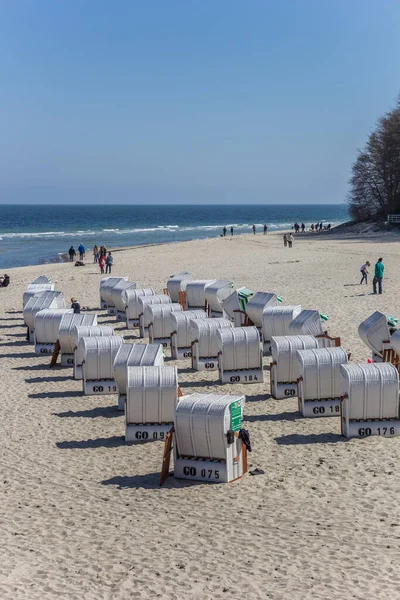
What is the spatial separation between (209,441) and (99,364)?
639cm

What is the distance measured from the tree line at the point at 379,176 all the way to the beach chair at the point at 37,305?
5306 centimetres

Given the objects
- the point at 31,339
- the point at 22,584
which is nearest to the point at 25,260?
the point at 31,339

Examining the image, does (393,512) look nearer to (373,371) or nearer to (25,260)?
(373,371)

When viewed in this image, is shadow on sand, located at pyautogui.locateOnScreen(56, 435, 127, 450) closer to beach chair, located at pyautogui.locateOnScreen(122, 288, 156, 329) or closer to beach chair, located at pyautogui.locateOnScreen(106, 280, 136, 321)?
beach chair, located at pyautogui.locateOnScreen(122, 288, 156, 329)

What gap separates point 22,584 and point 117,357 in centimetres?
784

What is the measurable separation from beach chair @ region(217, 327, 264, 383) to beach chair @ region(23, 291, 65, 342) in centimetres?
903

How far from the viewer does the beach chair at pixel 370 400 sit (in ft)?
48.5

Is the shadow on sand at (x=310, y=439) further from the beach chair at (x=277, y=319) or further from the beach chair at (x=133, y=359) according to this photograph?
the beach chair at (x=277, y=319)

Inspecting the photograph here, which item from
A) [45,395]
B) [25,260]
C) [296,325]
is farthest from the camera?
[25,260]

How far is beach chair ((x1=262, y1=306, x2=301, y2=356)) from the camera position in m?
22.1

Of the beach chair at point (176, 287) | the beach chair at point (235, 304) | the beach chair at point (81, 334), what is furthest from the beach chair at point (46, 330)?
the beach chair at point (176, 287)

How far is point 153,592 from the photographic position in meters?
9.45

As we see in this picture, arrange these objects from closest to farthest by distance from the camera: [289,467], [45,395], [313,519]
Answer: [313,519] → [289,467] → [45,395]

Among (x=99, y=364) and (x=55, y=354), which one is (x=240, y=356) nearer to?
(x=99, y=364)
